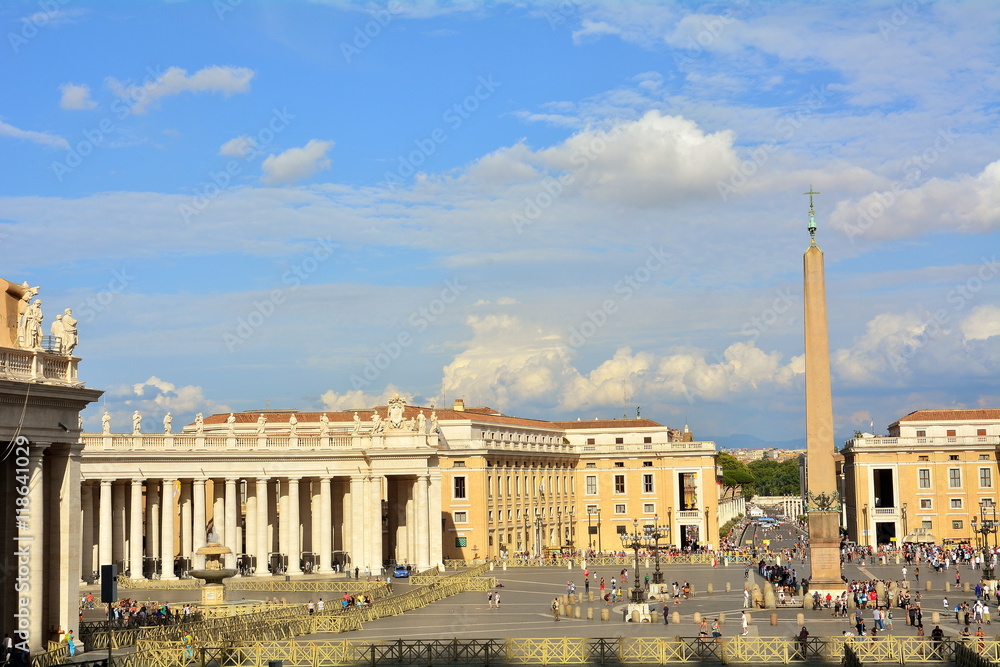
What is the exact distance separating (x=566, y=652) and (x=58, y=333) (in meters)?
18.2

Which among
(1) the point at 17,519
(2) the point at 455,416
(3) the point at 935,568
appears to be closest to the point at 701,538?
(2) the point at 455,416

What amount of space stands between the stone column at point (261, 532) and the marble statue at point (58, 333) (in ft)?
130

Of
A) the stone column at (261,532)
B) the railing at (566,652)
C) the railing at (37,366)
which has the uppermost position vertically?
the railing at (37,366)

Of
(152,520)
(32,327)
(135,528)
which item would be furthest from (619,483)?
(32,327)

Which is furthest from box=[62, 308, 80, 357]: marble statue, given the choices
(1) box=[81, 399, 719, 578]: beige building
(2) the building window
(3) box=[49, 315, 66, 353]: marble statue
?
(2) the building window

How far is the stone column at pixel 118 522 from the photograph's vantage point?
248 ft

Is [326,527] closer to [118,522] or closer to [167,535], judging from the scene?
[167,535]

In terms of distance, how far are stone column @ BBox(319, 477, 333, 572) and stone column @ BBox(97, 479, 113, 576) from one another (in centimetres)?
1266

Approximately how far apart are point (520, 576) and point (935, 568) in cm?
2644

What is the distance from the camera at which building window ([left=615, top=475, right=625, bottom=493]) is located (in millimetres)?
118356

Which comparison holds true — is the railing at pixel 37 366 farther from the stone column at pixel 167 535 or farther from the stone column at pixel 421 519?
the stone column at pixel 421 519

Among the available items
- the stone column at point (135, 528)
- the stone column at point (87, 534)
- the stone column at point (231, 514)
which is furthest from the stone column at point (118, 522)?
the stone column at point (231, 514)

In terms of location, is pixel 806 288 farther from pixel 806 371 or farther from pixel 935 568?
pixel 935 568

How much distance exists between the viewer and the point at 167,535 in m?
75.6
